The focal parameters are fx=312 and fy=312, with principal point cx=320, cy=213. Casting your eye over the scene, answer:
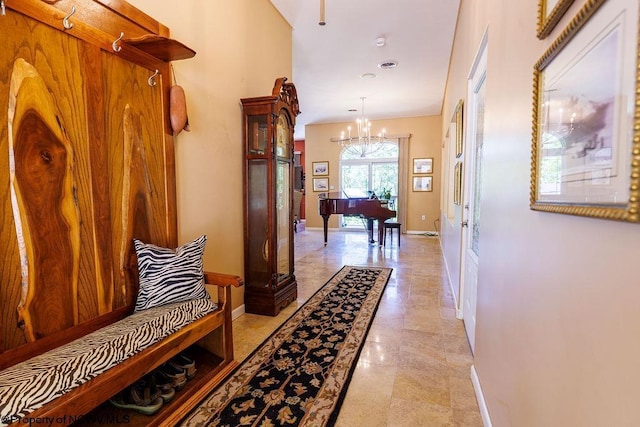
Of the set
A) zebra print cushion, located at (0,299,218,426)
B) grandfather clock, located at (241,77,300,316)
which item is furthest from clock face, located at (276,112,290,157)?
zebra print cushion, located at (0,299,218,426)

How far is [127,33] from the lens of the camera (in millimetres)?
1877

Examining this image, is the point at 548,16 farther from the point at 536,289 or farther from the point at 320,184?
the point at 320,184

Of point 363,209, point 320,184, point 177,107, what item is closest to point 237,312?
point 177,107

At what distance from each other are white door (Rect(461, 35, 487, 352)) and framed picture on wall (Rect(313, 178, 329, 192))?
6.26 m

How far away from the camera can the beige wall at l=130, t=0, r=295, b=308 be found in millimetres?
2361

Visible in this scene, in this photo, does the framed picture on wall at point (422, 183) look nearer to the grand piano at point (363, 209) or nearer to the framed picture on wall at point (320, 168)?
the grand piano at point (363, 209)

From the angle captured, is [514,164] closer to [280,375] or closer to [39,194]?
[280,375]

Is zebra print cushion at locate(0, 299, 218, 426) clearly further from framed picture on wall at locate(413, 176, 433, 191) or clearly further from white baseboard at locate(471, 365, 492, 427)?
framed picture on wall at locate(413, 176, 433, 191)

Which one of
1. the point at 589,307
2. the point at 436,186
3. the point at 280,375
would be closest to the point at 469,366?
the point at 280,375

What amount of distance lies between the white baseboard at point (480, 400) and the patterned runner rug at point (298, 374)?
735 mm

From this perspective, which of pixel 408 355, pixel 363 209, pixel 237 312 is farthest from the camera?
pixel 363 209

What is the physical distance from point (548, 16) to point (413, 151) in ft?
25.1

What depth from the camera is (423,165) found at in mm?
8219

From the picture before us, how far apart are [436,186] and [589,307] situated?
308 inches
